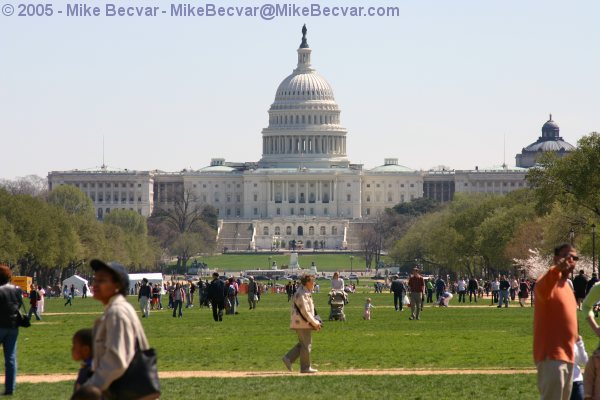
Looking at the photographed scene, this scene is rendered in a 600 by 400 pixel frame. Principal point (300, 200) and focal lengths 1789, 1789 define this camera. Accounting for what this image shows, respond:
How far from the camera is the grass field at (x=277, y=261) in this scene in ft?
562

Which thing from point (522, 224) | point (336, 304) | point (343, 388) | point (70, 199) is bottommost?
point (343, 388)

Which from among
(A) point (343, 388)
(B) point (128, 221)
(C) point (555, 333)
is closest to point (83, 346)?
(C) point (555, 333)

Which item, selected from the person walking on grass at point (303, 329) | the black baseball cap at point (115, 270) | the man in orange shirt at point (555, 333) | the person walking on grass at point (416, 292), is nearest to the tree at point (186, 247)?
the person walking on grass at point (416, 292)

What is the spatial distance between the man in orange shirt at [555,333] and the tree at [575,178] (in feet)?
181

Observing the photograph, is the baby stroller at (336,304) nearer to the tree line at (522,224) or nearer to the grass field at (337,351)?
the grass field at (337,351)

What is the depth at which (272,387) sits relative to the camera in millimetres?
22906

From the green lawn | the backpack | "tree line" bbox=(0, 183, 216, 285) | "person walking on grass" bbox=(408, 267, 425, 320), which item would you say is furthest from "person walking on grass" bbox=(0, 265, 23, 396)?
"tree line" bbox=(0, 183, 216, 285)

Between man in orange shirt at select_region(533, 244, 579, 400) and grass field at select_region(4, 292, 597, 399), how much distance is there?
4.77 m

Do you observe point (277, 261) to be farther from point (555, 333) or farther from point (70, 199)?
point (555, 333)

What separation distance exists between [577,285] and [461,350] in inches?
340

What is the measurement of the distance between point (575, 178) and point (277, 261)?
4404 inches

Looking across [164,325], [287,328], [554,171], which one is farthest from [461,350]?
[554,171]

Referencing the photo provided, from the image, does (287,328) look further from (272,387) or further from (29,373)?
(272,387)

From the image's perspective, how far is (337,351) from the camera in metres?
30.4
